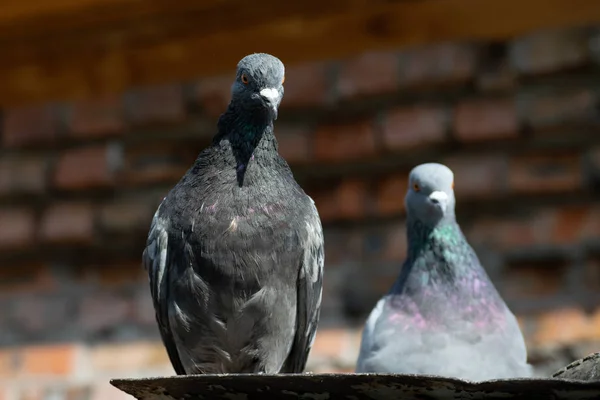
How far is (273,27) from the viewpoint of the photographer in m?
4.38

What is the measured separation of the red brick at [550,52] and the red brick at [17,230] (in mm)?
1928

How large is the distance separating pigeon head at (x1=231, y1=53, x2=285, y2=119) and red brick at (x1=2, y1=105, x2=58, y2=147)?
1939 millimetres

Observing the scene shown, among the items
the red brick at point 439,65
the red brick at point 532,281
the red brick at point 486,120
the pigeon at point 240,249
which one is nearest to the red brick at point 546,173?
the red brick at point 486,120

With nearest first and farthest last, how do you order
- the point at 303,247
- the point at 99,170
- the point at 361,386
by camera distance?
the point at 361,386 < the point at 303,247 < the point at 99,170

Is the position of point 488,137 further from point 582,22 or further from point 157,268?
point 157,268

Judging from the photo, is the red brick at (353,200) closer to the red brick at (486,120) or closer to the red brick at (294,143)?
the red brick at (294,143)

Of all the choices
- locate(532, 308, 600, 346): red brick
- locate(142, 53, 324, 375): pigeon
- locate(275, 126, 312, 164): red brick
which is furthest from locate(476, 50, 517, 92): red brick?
locate(142, 53, 324, 375): pigeon

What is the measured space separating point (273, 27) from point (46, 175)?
1.06 metres

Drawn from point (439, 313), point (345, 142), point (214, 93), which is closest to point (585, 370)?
point (439, 313)

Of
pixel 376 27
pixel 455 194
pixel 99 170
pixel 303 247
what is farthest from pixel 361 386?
pixel 99 170

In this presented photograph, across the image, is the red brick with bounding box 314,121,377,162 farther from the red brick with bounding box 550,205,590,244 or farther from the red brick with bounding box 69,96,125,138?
the red brick with bounding box 69,96,125,138

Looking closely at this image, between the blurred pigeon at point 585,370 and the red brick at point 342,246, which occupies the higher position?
the red brick at point 342,246

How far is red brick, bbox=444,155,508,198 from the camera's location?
4004mm

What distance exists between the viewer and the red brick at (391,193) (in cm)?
412
